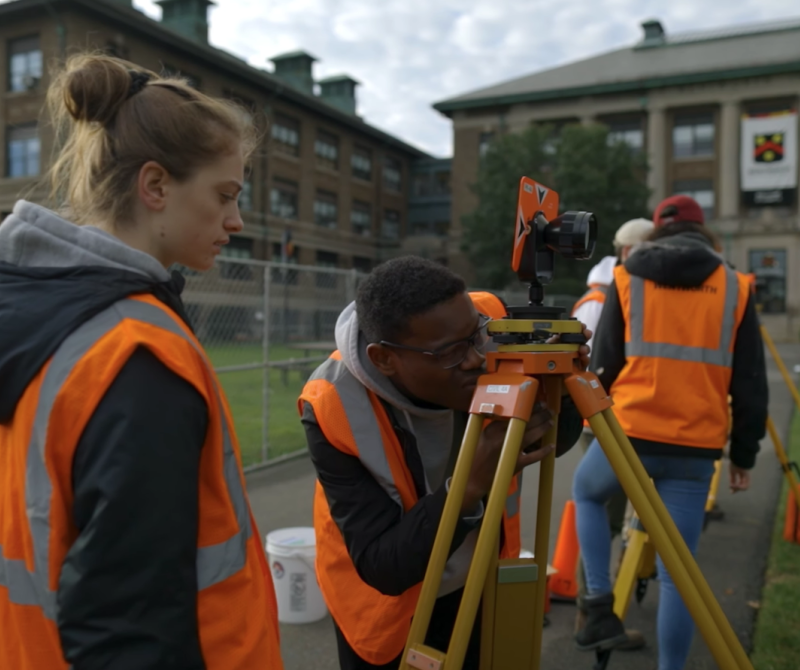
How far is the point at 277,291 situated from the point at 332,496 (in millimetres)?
8363

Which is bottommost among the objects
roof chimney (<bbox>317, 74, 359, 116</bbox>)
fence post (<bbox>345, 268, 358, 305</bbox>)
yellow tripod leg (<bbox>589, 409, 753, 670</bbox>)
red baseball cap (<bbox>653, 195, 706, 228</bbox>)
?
yellow tripod leg (<bbox>589, 409, 753, 670</bbox>)

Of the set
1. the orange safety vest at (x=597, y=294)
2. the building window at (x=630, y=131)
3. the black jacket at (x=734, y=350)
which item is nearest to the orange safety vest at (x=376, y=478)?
the black jacket at (x=734, y=350)

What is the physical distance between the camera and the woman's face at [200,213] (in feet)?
4.22

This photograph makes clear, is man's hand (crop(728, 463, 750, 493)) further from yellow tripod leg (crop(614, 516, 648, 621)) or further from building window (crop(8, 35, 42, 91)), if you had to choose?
building window (crop(8, 35, 42, 91))

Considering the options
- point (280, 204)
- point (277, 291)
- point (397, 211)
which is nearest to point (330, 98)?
point (397, 211)

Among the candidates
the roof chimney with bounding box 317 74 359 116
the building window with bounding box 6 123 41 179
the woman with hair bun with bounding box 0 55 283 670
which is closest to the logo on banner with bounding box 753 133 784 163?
the roof chimney with bounding box 317 74 359 116

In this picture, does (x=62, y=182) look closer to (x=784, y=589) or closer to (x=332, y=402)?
(x=332, y=402)

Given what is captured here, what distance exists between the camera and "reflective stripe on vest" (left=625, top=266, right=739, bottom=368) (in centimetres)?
289

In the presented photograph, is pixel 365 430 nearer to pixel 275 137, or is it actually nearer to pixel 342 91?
pixel 275 137

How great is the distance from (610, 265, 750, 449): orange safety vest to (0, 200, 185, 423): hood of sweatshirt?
85.9 inches

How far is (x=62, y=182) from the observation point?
1.47 meters

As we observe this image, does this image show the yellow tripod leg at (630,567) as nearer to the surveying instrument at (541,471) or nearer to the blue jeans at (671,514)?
the blue jeans at (671,514)

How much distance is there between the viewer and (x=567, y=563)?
13.0 ft

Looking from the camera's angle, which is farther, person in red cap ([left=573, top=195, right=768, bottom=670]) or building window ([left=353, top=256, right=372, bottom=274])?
building window ([left=353, top=256, right=372, bottom=274])
